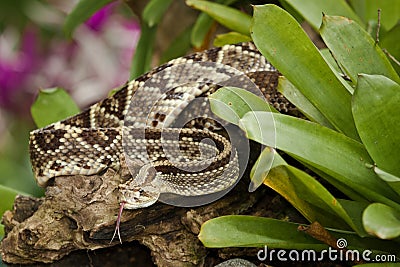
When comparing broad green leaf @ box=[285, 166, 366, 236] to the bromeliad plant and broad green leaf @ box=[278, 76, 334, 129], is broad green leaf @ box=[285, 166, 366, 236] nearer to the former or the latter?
the bromeliad plant

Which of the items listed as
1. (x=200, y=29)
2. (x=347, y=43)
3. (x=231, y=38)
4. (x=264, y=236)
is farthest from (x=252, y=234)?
(x=200, y=29)

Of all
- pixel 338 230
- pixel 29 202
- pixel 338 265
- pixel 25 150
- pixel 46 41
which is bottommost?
→ pixel 25 150

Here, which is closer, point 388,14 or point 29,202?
point 29,202

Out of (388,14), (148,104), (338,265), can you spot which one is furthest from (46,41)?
(338,265)

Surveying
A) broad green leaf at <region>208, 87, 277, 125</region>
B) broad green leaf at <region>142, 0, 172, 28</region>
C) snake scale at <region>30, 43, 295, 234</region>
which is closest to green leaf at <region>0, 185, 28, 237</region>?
snake scale at <region>30, 43, 295, 234</region>

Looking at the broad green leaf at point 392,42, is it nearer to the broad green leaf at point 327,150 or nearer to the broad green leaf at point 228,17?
the broad green leaf at point 228,17

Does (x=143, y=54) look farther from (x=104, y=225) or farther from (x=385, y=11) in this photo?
(x=104, y=225)

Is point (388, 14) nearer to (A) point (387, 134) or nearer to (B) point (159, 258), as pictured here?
(A) point (387, 134)
